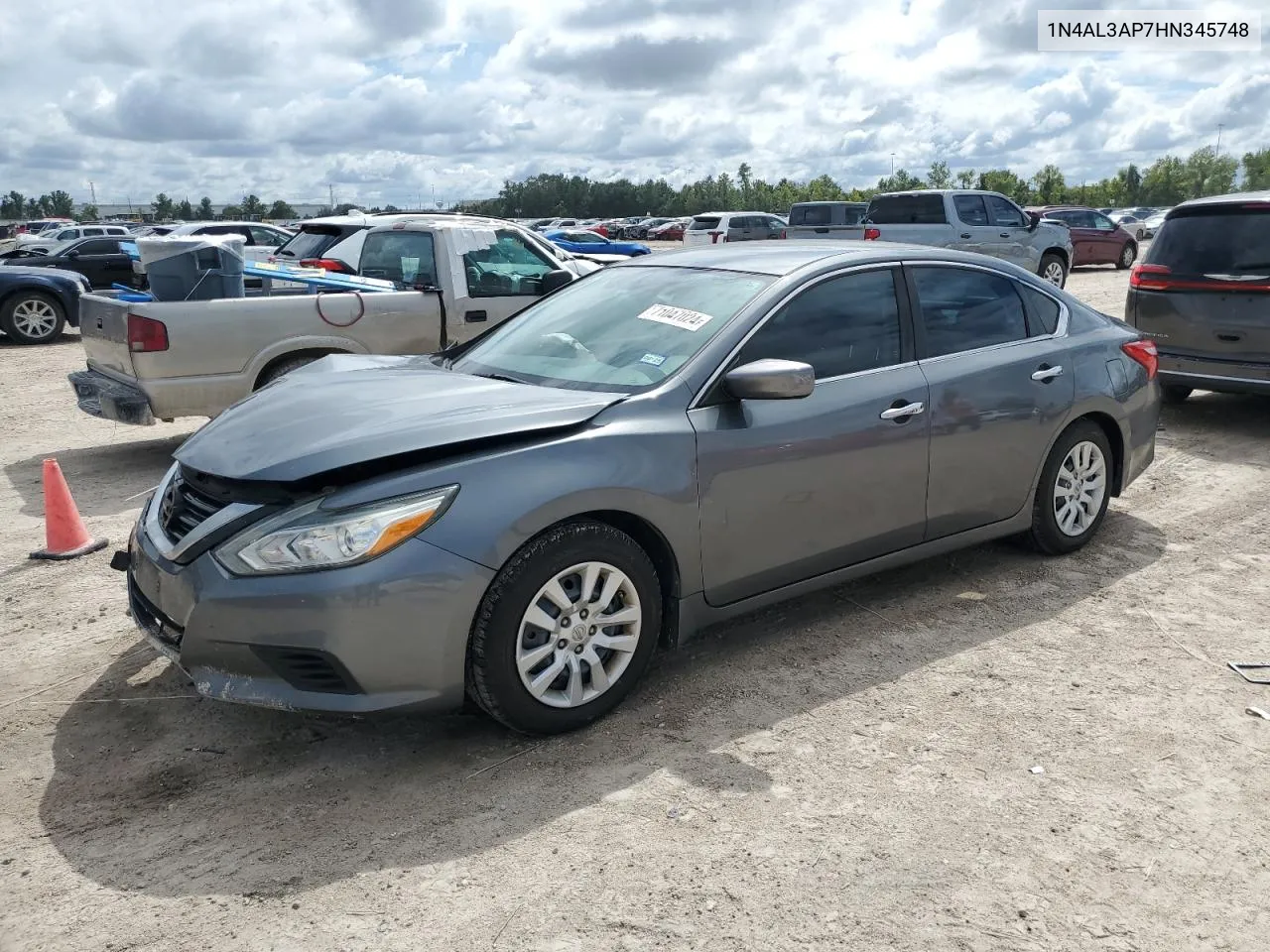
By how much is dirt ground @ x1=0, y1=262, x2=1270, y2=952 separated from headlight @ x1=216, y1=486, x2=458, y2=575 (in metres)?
0.60

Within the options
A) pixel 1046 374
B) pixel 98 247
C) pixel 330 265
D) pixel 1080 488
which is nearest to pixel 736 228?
pixel 98 247

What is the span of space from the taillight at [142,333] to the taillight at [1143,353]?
586cm

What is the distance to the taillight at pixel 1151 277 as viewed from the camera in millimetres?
8508

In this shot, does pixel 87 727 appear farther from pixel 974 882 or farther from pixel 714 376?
pixel 974 882

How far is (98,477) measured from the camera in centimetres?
755

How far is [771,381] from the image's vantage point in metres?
3.84

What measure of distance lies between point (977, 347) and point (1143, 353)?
1.36 m

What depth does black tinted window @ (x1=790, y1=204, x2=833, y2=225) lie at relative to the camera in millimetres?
22609

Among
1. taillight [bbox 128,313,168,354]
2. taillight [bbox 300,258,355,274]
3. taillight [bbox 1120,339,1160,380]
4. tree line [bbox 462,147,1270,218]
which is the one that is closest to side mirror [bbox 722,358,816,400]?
taillight [bbox 1120,339,1160,380]

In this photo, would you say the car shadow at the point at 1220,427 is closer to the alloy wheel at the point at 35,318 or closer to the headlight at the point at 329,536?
the headlight at the point at 329,536

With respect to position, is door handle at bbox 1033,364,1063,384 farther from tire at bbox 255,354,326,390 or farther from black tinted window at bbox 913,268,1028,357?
tire at bbox 255,354,326,390

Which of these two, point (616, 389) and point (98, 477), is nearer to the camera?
point (616, 389)

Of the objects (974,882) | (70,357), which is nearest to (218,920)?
(974,882)

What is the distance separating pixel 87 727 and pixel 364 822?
1.28 meters
